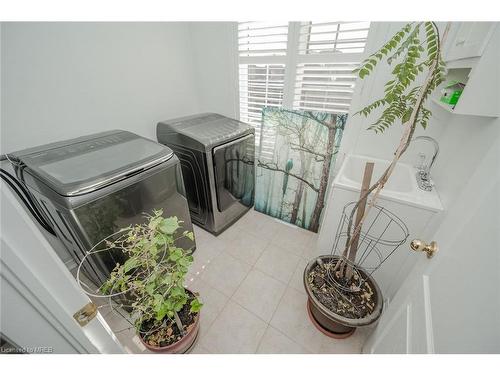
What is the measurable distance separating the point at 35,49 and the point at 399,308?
2448 mm

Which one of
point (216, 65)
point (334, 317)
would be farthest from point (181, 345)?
point (216, 65)

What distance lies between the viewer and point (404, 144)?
0.88m

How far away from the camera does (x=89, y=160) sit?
1.16 metres

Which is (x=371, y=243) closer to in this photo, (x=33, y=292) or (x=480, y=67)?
(x=480, y=67)

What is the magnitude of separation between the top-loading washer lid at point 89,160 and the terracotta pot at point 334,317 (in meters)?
1.29

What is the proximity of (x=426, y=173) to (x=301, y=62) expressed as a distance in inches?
51.7

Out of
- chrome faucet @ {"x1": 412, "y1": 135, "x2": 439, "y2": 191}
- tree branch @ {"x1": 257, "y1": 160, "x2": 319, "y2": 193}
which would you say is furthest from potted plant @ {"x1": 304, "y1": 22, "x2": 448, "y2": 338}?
tree branch @ {"x1": 257, "y1": 160, "x2": 319, "y2": 193}

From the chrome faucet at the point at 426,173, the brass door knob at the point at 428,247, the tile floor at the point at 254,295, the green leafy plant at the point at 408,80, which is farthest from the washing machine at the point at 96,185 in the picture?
the chrome faucet at the point at 426,173

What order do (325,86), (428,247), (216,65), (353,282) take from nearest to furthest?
(428,247) < (353,282) < (325,86) < (216,65)

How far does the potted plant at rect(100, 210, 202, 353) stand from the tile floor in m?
0.24

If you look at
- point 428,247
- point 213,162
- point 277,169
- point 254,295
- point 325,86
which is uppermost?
point 325,86

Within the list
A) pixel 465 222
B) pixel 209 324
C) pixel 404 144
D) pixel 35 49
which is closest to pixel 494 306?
pixel 465 222

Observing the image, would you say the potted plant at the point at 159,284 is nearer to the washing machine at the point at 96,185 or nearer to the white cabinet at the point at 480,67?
the washing machine at the point at 96,185

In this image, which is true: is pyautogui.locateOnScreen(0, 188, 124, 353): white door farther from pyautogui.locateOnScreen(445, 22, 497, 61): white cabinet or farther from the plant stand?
pyautogui.locateOnScreen(445, 22, 497, 61): white cabinet
